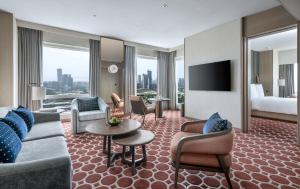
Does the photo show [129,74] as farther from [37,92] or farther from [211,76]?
[37,92]

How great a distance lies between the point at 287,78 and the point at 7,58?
10036mm

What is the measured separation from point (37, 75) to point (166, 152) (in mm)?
4260

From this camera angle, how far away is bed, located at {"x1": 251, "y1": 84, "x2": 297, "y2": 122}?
17.8ft

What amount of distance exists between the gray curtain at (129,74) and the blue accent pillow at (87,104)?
1.86m

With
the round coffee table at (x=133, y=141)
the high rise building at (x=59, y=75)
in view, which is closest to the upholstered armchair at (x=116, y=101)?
the high rise building at (x=59, y=75)

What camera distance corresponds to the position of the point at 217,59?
4820 millimetres

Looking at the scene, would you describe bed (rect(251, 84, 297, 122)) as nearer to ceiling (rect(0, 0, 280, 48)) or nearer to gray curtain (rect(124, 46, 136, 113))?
ceiling (rect(0, 0, 280, 48))

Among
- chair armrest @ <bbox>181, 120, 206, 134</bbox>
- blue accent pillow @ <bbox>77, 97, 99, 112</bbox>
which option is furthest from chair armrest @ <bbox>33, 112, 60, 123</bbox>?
chair armrest @ <bbox>181, 120, 206, 134</bbox>

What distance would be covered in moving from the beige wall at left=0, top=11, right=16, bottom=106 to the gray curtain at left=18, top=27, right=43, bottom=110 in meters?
0.64

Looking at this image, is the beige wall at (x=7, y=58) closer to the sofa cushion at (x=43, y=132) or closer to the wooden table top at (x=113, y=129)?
the sofa cushion at (x=43, y=132)

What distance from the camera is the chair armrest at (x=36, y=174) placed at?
1.16 meters

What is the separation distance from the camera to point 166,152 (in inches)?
Result: 117

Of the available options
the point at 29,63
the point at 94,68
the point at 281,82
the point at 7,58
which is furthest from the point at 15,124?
the point at 281,82

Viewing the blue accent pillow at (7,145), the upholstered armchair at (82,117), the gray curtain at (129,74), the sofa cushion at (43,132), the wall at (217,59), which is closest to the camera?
the blue accent pillow at (7,145)
